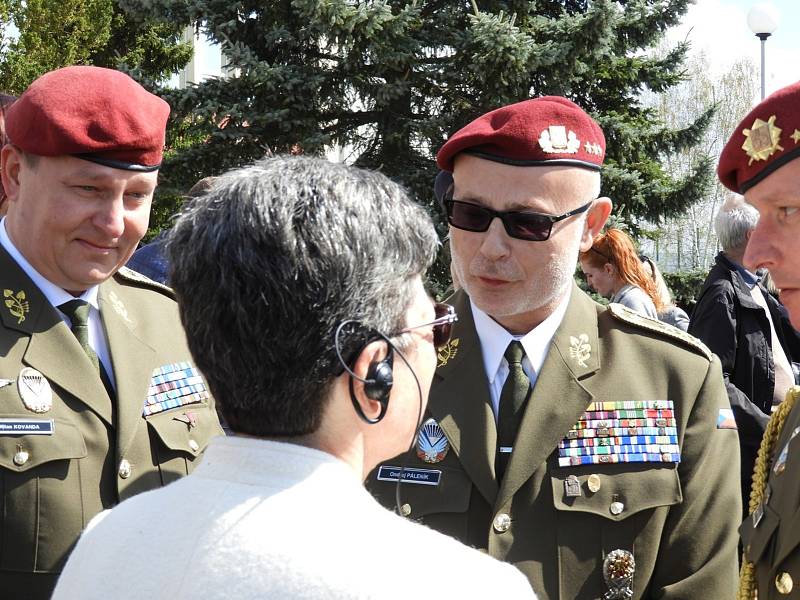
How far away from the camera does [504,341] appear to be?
2.59m

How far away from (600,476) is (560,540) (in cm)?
21

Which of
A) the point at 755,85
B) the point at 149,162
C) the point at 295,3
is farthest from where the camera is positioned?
the point at 755,85

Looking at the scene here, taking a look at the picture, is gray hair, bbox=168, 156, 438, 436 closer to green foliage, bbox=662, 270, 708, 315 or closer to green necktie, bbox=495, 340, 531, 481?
green necktie, bbox=495, 340, 531, 481

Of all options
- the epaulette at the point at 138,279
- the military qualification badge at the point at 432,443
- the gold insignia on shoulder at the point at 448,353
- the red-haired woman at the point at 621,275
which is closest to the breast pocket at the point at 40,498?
the epaulette at the point at 138,279

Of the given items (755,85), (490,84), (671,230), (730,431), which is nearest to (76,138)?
(730,431)

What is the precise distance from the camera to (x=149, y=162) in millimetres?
2754

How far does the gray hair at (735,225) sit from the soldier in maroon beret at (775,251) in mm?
2911

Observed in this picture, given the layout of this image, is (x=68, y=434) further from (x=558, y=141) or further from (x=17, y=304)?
(x=558, y=141)

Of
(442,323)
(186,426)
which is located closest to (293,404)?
(442,323)

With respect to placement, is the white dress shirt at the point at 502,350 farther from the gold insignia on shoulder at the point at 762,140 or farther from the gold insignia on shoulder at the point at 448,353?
the gold insignia on shoulder at the point at 762,140

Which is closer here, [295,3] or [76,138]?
[76,138]

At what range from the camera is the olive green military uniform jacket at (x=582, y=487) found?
2406 mm

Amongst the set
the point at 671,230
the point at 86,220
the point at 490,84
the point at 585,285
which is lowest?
the point at 671,230

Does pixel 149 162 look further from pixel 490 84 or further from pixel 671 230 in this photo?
pixel 671 230
